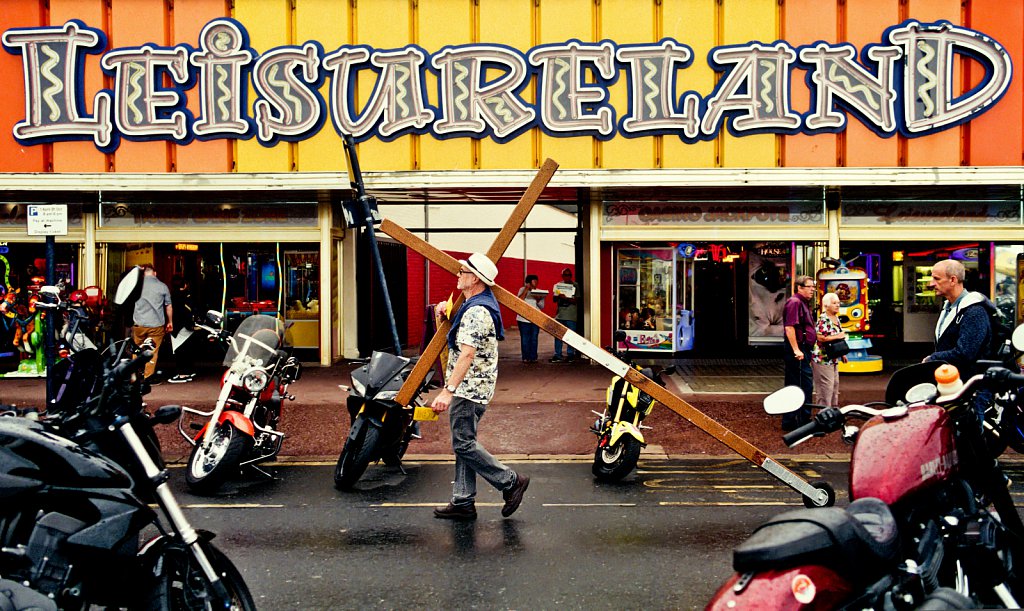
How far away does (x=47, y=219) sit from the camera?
9891 mm

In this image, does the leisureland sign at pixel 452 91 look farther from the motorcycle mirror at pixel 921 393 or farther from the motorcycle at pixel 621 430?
the motorcycle mirror at pixel 921 393

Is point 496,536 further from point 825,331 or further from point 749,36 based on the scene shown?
point 749,36

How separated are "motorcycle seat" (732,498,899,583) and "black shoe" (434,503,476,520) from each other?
4.00 m

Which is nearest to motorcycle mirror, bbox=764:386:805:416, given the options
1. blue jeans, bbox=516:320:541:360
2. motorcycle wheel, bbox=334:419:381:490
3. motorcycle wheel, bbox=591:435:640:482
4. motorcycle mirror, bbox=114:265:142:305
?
motorcycle wheel, bbox=591:435:640:482

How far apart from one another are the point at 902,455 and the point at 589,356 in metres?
2.46

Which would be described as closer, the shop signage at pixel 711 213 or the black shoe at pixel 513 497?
the black shoe at pixel 513 497

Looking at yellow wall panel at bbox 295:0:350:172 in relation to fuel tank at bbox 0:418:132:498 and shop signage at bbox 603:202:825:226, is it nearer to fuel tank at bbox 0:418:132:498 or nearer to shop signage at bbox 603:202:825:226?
shop signage at bbox 603:202:825:226

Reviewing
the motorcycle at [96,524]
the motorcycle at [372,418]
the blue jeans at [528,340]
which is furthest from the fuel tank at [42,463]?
the blue jeans at [528,340]

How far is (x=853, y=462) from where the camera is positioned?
10.1 ft


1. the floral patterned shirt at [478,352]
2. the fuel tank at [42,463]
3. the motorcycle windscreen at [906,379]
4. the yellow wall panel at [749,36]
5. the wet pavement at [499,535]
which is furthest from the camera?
the yellow wall panel at [749,36]

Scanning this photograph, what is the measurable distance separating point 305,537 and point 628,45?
35.4ft

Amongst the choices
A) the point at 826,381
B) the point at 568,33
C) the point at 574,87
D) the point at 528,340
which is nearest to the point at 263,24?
the point at 568,33

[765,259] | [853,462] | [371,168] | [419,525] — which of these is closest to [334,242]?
[371,168]

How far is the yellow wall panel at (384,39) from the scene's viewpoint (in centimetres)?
1463
